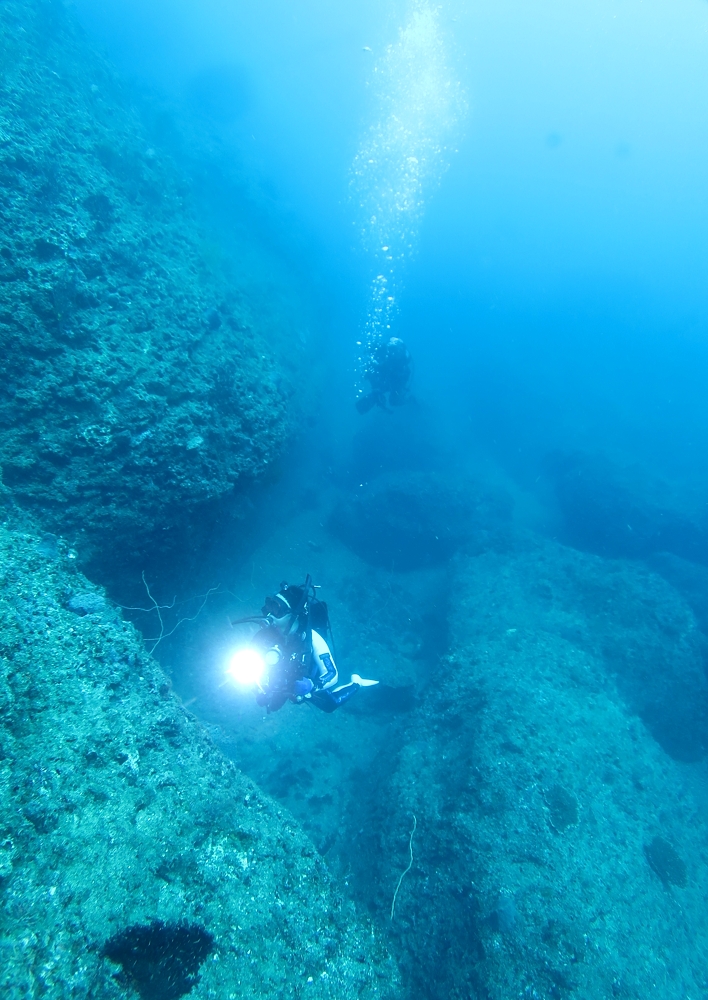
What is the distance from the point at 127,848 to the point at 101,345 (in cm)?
470

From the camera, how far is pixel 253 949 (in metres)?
2.46

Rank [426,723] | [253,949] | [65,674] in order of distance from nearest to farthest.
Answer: [253,949], [65,674], [426,723]

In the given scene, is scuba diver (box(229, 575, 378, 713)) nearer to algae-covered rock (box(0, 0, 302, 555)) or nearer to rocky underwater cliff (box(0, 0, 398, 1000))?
rocky underwater cliff (box(0, 0, 398, 1000))

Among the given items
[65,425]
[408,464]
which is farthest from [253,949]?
[408,464]

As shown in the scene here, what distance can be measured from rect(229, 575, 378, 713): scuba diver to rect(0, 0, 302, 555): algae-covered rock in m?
1.68

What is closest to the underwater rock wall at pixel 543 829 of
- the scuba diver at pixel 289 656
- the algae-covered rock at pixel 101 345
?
the scuba diver at pixel 289 656

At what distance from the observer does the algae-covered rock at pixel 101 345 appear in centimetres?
424

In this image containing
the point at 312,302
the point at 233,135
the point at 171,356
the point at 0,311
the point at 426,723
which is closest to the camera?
the point at 0,311

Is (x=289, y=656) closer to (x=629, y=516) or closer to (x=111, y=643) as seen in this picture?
(x=111, y=643)

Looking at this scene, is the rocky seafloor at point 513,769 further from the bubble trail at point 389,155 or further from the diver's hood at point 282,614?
the bubble trail at point 389,155

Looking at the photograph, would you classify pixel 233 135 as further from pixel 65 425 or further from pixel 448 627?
pixel 448 627

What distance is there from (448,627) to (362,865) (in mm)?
4337

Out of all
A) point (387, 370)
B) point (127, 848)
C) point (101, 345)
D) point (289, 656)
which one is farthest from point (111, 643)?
point (387, 370)

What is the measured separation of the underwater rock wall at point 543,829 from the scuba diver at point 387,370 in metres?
8.48
